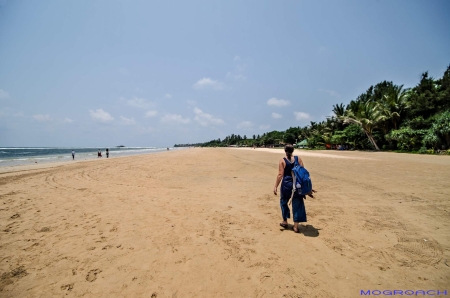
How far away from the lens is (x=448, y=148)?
2075cm

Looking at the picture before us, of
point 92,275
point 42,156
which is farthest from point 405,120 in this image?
point 42,156

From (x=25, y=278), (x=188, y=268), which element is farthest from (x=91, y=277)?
(x=188, y=268)

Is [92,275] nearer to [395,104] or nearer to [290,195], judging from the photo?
[290,195]

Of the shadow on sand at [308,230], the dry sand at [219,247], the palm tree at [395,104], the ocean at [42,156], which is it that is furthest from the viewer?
the palm tree at [395,104]

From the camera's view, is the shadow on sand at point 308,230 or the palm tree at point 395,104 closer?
the shadow on sand at point 308,230

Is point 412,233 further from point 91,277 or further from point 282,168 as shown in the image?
point 91,277

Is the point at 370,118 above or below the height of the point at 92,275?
above

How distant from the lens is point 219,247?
145 inches

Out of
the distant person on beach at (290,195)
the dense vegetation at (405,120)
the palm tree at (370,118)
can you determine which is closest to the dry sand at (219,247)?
the distant person on beach at (290,195)

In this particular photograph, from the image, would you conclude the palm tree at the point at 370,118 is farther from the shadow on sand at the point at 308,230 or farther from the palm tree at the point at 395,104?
the shadow on sand at the point at 308,230

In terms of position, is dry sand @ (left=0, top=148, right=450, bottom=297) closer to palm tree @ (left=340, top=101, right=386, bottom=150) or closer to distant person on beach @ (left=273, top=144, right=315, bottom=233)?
distant person on beach @ (left=273, top=144, right=315, bottom=233)

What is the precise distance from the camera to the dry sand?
2.73m

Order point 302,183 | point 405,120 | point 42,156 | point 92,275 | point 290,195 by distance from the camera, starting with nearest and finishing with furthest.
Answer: point 92,275
point 302,183
point 290,195
point 405,120
point 42,156

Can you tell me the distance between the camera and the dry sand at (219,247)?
273 centimetres
